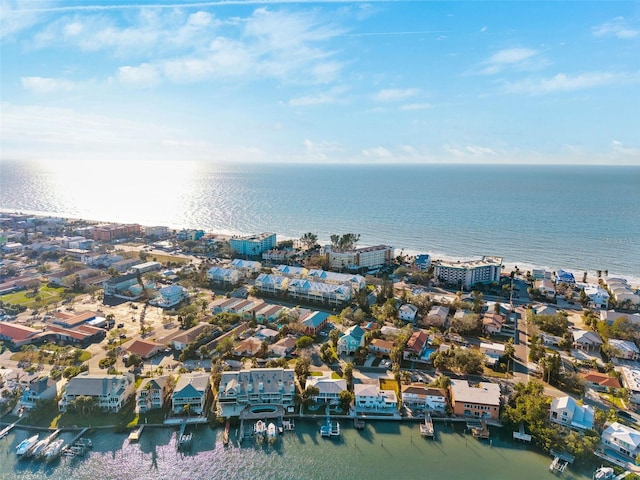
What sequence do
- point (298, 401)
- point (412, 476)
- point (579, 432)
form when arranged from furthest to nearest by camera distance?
point (298, 401), point (579, 432), point (412, 476)

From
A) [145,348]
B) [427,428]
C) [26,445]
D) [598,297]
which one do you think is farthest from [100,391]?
[598,297]

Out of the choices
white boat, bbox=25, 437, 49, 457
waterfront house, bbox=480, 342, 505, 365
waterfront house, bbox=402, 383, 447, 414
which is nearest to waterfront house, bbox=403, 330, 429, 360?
waterfront house, bbox=480, 342, 505, 365

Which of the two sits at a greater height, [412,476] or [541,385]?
[541,385]

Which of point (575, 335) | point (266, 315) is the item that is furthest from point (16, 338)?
point (575, 335)

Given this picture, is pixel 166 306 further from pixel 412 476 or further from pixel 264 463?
pixel 412 476

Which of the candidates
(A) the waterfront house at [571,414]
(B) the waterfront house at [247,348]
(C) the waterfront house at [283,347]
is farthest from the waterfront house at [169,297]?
(A) the waterfront house at [571,414]
